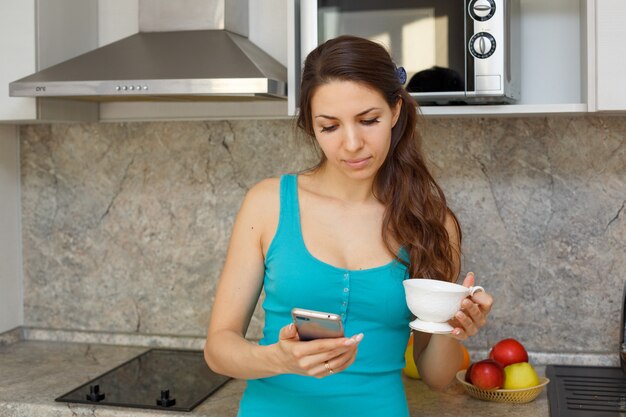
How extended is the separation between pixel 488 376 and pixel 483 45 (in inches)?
29.7

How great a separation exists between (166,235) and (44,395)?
64 cm

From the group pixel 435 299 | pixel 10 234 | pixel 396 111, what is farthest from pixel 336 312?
pixel 10 234

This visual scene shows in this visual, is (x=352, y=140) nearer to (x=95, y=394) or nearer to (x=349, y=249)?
(x=349, y=249)

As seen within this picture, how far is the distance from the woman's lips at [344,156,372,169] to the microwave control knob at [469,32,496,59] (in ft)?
1.68

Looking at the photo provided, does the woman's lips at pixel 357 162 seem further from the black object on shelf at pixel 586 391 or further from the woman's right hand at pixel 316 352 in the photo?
the black object on shelf at pixel 586 391

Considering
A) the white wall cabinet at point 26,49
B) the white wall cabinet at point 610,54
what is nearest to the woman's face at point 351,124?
the white wall cabinet at point 610,54

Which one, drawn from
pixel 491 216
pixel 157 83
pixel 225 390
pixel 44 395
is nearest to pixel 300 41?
pixel 157 83

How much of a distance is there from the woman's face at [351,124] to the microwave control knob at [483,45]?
44cm

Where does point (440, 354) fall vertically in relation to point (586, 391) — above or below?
above

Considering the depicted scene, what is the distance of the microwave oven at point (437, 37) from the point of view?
6.29 feet

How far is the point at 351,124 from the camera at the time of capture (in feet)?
4.99

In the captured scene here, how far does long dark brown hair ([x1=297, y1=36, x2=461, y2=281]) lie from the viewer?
61.6 inches

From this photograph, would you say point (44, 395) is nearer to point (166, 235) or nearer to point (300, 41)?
point (166, 235)

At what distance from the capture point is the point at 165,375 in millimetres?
2303
